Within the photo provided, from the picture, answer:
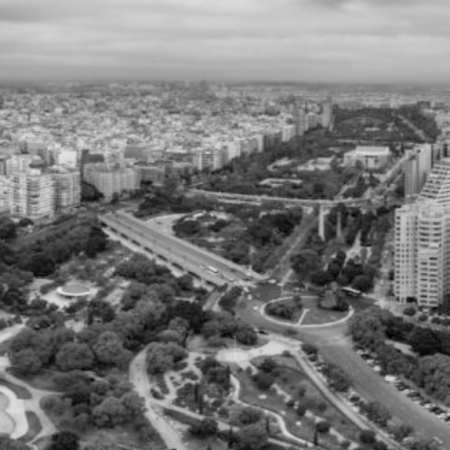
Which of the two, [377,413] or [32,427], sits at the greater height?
[377,413]

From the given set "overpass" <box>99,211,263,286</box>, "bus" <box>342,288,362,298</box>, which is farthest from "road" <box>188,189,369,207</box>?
"bus" <box>342,288,362,298</box>

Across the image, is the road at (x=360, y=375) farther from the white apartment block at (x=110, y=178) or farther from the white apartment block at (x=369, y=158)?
the white apartment block at (x=369, y=158)

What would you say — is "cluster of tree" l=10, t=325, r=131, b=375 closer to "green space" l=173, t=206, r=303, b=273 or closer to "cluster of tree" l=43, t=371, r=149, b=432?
"cluster of tree" l=43, t=371, r=149, b=432

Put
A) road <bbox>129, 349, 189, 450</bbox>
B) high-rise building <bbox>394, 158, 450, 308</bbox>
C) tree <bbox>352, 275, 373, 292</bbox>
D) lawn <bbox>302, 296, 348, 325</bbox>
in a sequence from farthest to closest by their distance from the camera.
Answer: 1. tree <bbox>352, 275, 373, 292</bbox>
2. high-rise building <bbox>394, 158, 450, 308</bbox>
3. lawn <bbox>302, 296, 348, 325</bbox>
4. road <bbox>129, 349, 189, 450</bbox>

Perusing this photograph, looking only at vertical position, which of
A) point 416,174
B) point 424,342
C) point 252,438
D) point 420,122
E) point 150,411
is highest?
point 420,122

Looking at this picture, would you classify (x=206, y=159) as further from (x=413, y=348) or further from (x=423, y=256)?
(x=413, y=348)

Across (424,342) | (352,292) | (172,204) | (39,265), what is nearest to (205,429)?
(424,342)

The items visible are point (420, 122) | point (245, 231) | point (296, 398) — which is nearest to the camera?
point (296, 398)

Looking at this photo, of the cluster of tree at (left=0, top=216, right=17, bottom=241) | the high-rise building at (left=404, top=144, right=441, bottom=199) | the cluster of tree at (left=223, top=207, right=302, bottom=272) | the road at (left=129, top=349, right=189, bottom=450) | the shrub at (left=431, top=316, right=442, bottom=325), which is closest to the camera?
the road at (left=129, top=349, right=189, bottom=450)
